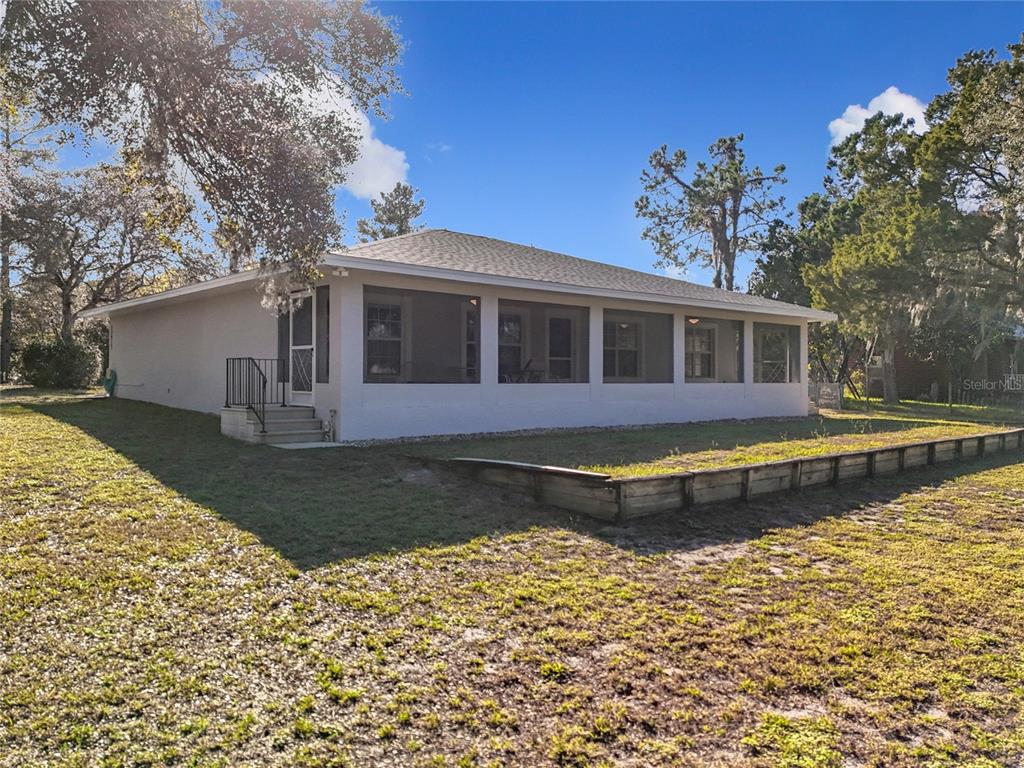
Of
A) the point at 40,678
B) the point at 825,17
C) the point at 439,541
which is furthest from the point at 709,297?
the point at 40,678

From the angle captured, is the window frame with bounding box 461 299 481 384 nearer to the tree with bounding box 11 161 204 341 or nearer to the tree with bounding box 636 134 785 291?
the tree with bounding box 11 161 204 341

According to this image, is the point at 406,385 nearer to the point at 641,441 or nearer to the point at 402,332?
the point at 402,332

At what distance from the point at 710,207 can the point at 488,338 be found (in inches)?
897

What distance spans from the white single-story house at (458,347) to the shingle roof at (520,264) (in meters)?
0.07

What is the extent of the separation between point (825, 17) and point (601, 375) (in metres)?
7.00

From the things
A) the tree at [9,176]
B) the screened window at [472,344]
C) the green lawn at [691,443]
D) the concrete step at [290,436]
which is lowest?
the green lawn at [691,443]

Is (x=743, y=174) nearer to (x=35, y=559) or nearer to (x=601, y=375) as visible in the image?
(x=601, y=375)

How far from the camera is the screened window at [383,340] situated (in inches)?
396

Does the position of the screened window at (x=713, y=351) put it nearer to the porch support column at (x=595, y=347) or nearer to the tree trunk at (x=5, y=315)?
the porch support column at (x=595, y=347)

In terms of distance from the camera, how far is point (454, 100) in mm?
11406

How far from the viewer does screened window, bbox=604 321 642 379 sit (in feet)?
42.1

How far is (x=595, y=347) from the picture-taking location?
40.2 feet

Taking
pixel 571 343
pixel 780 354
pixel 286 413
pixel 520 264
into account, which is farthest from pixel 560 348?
pixel 780 354

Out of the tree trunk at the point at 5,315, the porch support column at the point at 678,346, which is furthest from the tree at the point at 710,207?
the tree trunk at the point at 5,315
